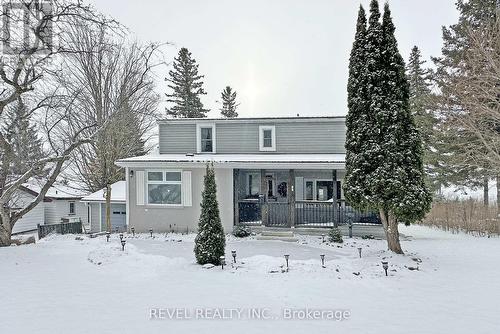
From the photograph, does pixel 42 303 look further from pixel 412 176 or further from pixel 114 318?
pixel 412 176

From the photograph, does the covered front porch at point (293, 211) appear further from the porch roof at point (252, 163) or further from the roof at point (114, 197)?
the roof at point (114, 197)

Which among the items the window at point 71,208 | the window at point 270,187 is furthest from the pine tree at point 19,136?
the window at point 71,208

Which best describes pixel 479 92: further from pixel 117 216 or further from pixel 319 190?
pixel 117 216

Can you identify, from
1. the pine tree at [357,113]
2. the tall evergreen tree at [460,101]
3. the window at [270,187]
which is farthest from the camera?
the window at [270,187]

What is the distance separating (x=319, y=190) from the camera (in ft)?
56.5

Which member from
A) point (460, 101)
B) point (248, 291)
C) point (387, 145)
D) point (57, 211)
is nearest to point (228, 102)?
point (57, 211)

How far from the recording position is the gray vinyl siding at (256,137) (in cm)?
1633

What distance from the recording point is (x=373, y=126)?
9945 millimetres

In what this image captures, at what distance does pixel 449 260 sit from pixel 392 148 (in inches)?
146

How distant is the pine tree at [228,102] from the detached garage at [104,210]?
2286 cm

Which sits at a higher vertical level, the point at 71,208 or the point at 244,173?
the point at 244,173

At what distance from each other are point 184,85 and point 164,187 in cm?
2345

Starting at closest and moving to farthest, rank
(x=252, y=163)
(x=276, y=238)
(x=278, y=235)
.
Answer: (x=276, y=238) → (x=278, y=235) → (x=252, y=163)

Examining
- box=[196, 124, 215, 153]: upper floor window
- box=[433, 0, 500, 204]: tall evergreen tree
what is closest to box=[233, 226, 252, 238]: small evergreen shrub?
box=[196, 124, 215, 153]: upper floor window
